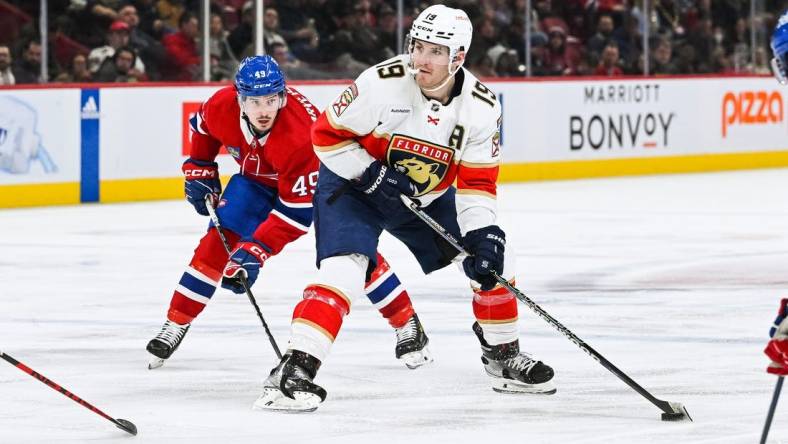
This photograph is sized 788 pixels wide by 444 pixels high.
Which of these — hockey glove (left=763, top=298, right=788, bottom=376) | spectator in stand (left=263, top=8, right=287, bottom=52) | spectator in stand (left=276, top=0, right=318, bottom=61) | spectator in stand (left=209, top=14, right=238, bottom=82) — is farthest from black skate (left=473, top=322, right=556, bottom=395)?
spectator in stand (left=276, top=0, right=318, bottom=61)

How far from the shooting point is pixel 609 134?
14.2m

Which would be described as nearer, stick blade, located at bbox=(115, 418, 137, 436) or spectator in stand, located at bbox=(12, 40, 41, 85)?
stick blade, located at bbox=(115, 418, 137, 436)

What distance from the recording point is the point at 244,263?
5254 mm

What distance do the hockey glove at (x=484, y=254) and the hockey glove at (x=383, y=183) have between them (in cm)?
23

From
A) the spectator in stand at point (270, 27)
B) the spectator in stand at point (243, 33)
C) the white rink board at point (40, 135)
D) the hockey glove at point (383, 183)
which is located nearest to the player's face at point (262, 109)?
the hockey glove at point (383, 183)

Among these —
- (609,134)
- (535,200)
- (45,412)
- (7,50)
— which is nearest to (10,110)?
(7,50)

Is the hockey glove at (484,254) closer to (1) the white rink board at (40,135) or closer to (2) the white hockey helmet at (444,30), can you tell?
(2) the white hockey helmet at (444,30)

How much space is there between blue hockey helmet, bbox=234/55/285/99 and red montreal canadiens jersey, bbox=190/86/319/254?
0.42ft

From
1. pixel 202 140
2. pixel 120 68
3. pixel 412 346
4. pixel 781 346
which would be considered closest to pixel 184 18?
pixel 120 68

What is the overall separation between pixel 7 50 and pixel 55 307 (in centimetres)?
442

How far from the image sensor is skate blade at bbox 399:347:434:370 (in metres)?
5.41

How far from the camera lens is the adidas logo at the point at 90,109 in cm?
1127

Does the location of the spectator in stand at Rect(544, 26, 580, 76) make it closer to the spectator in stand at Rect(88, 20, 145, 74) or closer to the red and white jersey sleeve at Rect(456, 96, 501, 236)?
the spectator in stand at Rect(88, 20, 145, 74)

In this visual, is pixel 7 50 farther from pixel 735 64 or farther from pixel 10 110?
pixel 735 64
